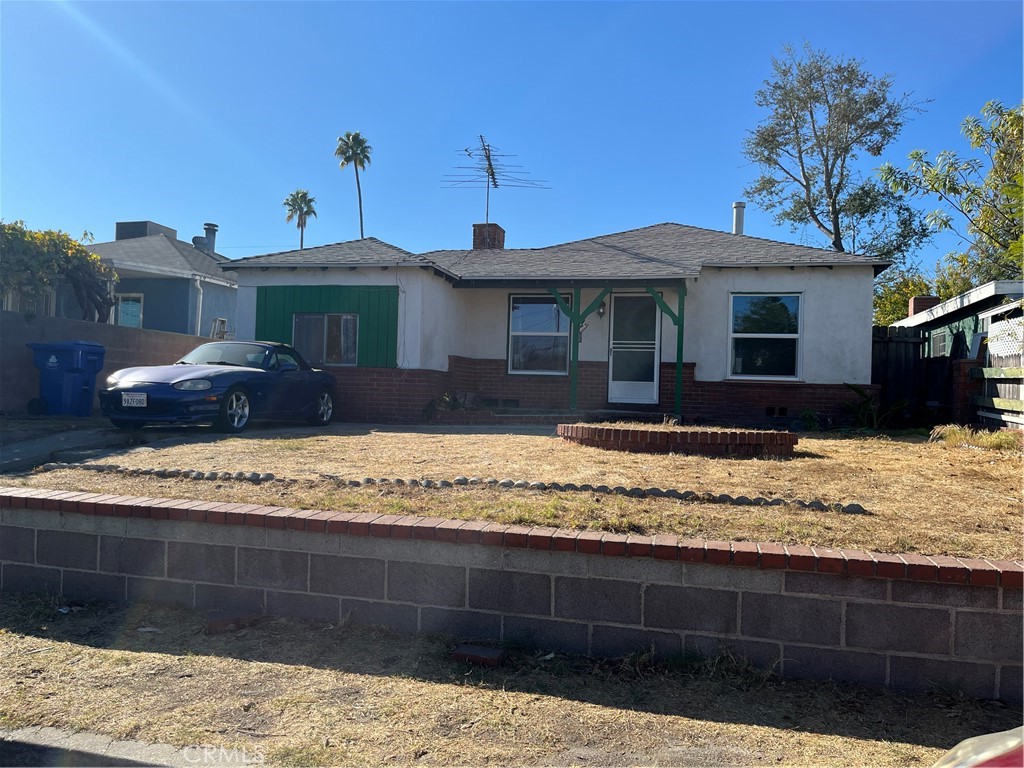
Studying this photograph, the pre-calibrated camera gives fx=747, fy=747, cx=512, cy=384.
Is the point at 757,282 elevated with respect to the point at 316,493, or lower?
elevated

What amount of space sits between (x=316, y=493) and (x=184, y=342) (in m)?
11.7

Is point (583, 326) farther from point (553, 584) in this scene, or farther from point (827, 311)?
point (553, 584)

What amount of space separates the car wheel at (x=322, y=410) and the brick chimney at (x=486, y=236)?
6.60 metres

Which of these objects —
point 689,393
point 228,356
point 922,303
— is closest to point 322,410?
point 228,356

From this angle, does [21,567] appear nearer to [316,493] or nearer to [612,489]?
[316,493]

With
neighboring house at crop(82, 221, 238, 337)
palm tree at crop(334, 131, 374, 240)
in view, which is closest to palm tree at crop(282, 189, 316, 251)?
palm tree at crop(334, 131, 374, 240)

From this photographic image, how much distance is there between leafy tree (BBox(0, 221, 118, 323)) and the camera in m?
12.8

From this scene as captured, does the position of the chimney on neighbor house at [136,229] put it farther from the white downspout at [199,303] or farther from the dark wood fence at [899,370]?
the dark wood fence at [899,370]

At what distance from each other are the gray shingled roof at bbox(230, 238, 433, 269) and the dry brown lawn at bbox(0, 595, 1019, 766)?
31.1ft

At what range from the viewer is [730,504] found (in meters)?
4.67

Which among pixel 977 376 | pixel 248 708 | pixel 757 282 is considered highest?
pixel 757 282

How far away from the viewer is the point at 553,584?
3738mm

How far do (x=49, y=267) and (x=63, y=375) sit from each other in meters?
3.18

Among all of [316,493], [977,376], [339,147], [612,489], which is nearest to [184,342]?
[316,493]
